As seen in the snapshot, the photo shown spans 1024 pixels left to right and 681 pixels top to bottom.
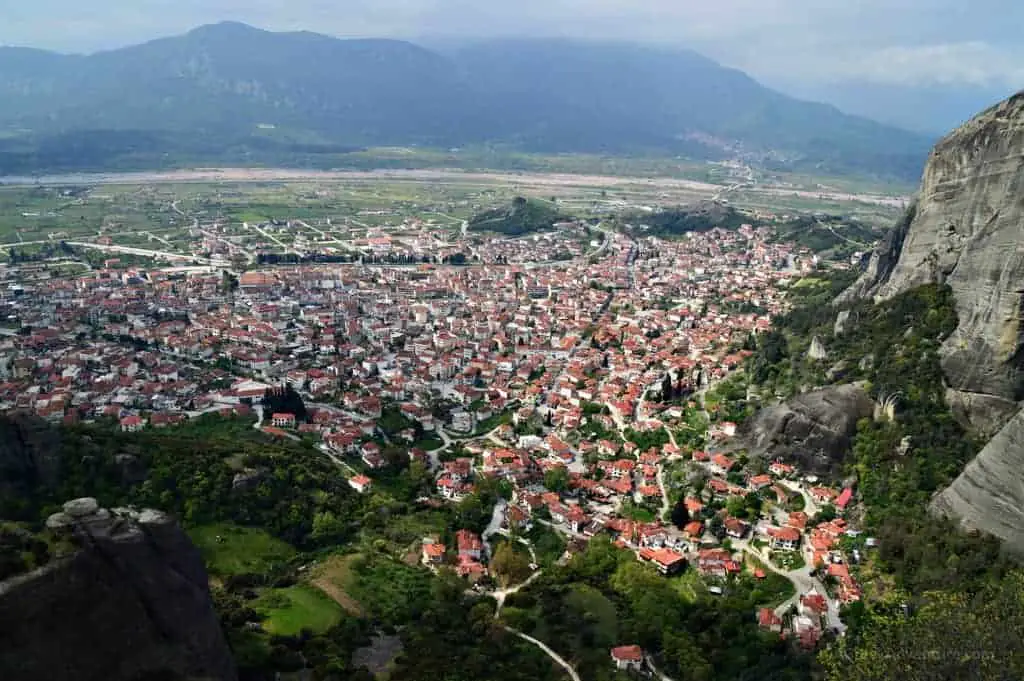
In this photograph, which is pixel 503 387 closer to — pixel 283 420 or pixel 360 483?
pixel 283 420

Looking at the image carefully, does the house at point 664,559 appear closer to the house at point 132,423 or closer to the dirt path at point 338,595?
the dirt path at point 338,595

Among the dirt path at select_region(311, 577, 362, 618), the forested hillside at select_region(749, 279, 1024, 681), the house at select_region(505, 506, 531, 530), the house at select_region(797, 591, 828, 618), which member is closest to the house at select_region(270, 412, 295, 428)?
the house at select_region(505, 506, 531, 530)

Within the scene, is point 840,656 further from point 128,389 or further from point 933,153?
point 128,389

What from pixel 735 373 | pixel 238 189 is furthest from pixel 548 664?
pixel 238 189

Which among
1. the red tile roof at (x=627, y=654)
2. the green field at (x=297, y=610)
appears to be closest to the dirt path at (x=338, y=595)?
the green field at (x=297, y=610)

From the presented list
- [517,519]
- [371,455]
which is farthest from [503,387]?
[517,519]
